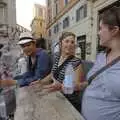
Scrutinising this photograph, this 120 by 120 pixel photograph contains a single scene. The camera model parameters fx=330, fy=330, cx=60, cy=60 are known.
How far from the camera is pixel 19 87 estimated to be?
330 centimetres

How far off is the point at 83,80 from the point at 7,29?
2591cm

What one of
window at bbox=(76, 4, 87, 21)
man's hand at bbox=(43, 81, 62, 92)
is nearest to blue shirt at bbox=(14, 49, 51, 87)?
man's hand at bbox=(43, 81, 62, 92)

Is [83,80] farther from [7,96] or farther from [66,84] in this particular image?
[7,96]

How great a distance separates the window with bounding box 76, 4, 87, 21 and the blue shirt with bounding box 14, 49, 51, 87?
16.2 m

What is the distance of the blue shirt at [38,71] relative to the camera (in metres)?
3.34

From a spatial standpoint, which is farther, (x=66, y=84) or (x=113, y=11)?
(x=66, y=84)

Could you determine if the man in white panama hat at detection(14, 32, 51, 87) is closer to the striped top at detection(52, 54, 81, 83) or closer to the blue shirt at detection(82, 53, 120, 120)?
the striped top at detection(52, 54, 81, 83)

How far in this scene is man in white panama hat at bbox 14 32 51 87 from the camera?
335cm

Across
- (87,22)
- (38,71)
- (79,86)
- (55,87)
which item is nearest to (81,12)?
(87,22)

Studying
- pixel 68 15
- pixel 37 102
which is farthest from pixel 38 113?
pixel 68 15

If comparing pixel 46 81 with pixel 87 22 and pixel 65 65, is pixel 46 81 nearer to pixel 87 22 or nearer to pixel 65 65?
pixel 65 65

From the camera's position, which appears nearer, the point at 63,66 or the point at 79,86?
the point at 79,86

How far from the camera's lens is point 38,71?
336cm

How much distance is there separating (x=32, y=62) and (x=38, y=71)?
0.58 feet
